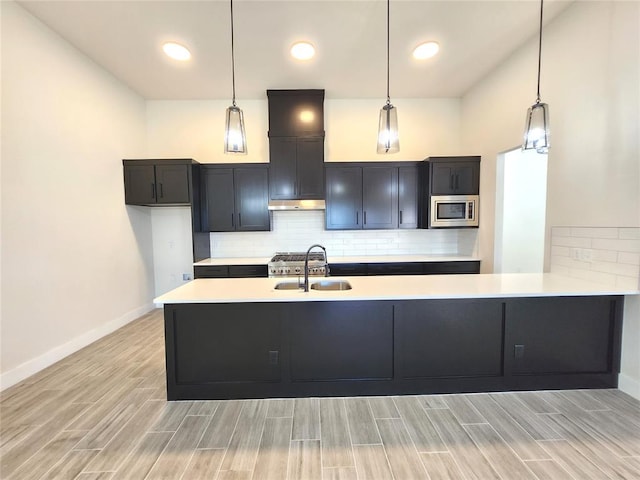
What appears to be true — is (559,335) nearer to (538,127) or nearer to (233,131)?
(538,127)

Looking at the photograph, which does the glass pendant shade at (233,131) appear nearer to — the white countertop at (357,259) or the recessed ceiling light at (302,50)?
the recessed ceiling light at (302,50)

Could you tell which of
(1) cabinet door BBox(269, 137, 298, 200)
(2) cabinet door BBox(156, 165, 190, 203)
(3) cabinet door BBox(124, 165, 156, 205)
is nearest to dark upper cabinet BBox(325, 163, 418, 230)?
(1) cabinet door BBox(269, 137, 298, 200)

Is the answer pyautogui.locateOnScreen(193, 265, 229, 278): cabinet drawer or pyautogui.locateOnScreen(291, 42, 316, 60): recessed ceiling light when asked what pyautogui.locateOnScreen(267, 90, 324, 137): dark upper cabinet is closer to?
pyautogui.locateOnScreen(291, 42, 316, 60): recessed ceiling light

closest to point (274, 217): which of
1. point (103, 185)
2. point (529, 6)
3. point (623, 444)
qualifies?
point (103, 185)

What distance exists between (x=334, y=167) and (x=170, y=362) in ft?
10.2

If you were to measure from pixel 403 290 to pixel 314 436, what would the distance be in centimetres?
115

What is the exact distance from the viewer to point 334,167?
4230mm

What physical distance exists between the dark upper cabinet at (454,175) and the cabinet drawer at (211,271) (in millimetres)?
3063

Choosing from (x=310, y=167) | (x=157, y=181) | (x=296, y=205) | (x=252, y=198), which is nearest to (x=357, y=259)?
(x=296, y=205)

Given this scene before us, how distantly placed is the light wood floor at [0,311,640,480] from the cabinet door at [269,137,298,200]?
8.74 ft

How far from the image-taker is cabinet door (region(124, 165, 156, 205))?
3990 mm

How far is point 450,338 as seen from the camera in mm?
2297

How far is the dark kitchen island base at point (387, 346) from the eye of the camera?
225 centimetres

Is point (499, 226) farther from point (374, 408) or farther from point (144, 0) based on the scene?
point (144, 0)
